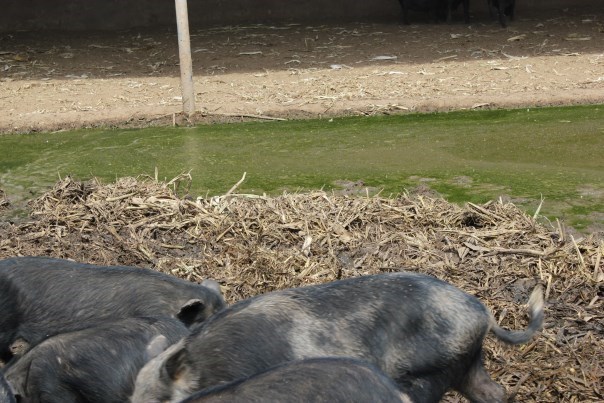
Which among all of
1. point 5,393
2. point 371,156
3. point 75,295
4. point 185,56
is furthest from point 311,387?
point 185,56

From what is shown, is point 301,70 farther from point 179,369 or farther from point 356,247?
point 179,369

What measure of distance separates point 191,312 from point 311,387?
1468 millimetres

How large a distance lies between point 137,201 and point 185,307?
246cm

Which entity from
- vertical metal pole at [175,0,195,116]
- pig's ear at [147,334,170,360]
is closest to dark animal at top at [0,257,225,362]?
pig's ear at [147,334,170,360]

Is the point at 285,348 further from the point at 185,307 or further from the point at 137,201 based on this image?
the point at 137,201

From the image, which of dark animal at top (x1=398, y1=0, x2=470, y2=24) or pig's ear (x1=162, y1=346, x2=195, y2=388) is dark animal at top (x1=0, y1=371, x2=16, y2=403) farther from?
dark animal at top (x1=398, y1=0, x2=470, y2=24)

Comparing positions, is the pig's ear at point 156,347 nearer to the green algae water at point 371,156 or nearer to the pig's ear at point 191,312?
the pig's ear at point 191,312

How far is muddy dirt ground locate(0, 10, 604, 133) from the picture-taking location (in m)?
10.5

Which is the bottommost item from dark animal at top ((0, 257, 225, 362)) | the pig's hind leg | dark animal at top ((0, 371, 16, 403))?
the pig's hind leg

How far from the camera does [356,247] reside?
628 cm

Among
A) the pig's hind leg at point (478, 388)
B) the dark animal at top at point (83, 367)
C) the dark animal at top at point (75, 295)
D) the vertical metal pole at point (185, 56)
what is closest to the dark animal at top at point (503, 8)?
the vertical metal pole at point (185, 56)

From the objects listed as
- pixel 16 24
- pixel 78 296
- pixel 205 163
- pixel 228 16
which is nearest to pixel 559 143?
pixel 205 163

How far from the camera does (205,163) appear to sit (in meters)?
8.56

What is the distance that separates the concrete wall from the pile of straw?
27.0ft
